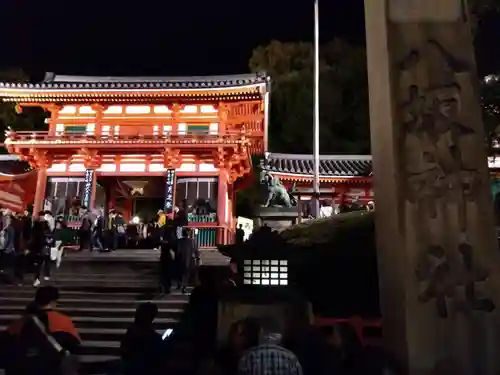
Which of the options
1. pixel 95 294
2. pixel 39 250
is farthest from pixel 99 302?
pixel 39 250

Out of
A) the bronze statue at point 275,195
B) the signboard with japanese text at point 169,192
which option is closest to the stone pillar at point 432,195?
the bronze statue at point 275,195

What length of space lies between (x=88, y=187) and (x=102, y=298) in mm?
8937

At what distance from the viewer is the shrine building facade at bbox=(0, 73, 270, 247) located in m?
16.3

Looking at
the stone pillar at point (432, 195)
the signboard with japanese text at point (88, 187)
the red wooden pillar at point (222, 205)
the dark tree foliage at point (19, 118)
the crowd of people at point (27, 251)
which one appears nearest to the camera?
the stone pillar at point (432, 195)

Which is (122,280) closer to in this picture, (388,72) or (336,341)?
(336,341)

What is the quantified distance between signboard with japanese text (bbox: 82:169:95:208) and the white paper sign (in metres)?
13.7

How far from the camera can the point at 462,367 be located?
3.91 meters

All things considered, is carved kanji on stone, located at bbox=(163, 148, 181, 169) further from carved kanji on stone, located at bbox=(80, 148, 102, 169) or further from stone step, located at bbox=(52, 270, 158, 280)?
stone step, located at bbox=(52, 270, 158, 280)

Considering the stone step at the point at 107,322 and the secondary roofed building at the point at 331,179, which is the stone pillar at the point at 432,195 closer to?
the stone step at the point at 107,322

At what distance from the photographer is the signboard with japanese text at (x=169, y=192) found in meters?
15.9

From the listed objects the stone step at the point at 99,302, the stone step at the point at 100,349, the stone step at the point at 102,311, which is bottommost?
the stone step at the point at 100,349

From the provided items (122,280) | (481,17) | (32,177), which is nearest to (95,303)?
(122,280)

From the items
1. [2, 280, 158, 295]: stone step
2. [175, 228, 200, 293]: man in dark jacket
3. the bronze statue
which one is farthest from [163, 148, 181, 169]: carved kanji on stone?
[175, 228, 200, 293]: man in dark jacket

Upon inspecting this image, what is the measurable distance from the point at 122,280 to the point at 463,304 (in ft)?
23.0
